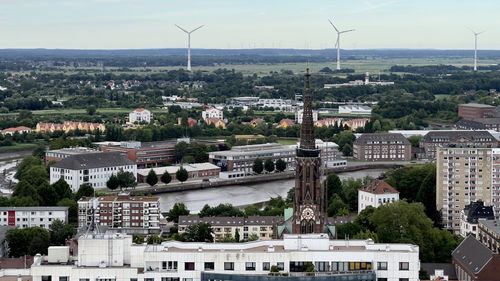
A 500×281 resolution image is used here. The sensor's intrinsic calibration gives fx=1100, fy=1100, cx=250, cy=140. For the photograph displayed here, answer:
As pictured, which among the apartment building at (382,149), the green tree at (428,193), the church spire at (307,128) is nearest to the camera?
the church spire at (307,128)

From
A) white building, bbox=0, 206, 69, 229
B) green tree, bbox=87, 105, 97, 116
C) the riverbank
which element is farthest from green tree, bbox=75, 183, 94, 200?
green tree, bbox=87, 105, 97, 116

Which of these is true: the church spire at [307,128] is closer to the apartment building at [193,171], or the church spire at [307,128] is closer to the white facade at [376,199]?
the white facade at [376,199]

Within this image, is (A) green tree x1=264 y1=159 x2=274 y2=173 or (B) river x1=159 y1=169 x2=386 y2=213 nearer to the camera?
(B) river x1=159 y1=169 x2=386 y2=213

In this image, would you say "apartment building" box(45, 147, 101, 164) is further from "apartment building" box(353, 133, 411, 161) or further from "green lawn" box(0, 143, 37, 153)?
"apartment building" box(353, 133, 411, 161)

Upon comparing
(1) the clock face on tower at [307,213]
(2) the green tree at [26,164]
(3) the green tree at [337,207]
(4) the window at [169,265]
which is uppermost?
(4) the window at [169,265]

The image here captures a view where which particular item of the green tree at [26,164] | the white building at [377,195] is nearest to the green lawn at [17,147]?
the green tree at [26,164]

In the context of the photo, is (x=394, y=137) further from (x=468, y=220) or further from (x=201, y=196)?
(x=468, y=220)
